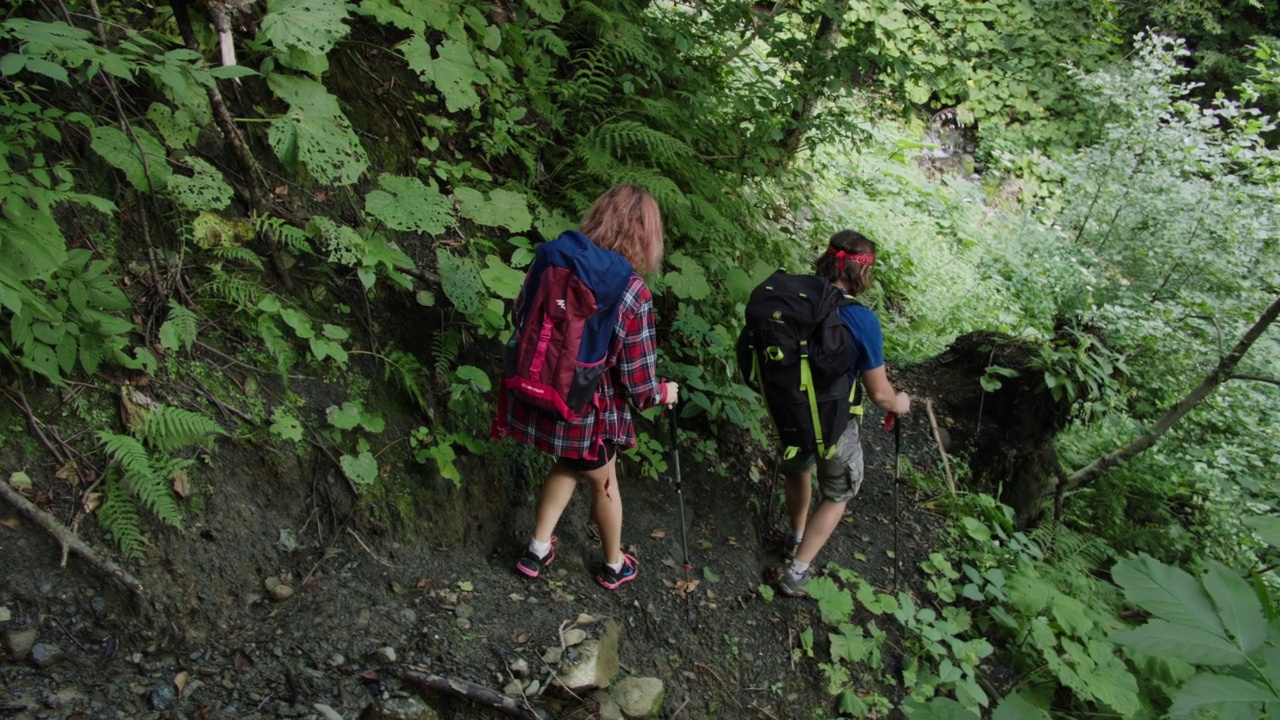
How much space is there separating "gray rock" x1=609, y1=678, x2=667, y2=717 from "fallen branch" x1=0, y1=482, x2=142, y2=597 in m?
1.87

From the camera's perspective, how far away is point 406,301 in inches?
153

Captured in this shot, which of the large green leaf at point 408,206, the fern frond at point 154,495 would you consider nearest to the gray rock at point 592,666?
the fern frond at point 154,495

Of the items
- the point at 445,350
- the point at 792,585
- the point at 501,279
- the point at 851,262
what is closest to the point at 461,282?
the point at 501,279

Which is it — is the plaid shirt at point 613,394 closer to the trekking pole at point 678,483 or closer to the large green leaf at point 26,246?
the trekking pole at point 678,483

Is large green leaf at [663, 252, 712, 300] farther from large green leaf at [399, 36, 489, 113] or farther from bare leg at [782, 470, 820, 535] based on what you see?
large green leaf at [399, 36, 489, 113]

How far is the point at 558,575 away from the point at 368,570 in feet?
3.02

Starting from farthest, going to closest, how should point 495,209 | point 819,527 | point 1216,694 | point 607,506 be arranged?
1. point 819,527
2. point 495,209
3. point 607,506
4. point 1216,694

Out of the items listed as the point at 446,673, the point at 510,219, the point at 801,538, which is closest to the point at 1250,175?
the point at 801,538

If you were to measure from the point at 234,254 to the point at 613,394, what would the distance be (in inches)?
67.9

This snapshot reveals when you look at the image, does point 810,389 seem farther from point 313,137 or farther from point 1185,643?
point 313,137

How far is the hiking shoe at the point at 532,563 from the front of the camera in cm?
361

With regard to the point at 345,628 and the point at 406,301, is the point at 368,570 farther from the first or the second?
the point at 406,301

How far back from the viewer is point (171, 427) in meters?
2.81

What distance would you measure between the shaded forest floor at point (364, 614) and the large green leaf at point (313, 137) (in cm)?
128
